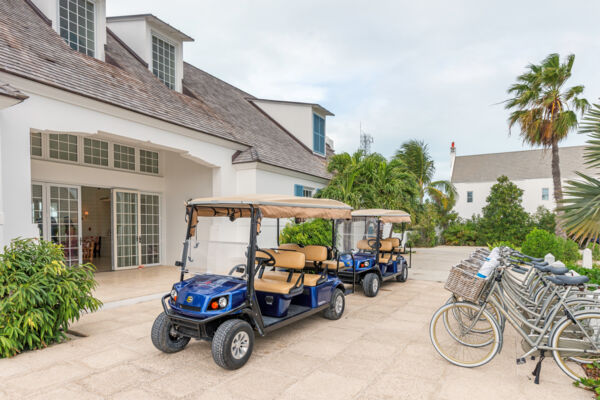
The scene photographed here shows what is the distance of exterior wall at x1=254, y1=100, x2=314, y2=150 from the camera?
15.2 m

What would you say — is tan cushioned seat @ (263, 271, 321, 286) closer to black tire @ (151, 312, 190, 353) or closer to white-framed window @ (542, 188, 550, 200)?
black tire @ (151, 312, 190, 353)

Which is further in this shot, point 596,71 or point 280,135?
point 280,135

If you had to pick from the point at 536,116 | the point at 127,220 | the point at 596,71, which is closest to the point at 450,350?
the point at 596,71

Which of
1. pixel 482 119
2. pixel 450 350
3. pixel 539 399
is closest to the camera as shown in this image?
pixel 539 399

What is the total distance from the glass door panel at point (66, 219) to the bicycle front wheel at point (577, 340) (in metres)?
10.3

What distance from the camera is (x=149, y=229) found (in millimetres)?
11328

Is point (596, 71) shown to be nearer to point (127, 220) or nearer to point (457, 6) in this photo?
point (457, 6)

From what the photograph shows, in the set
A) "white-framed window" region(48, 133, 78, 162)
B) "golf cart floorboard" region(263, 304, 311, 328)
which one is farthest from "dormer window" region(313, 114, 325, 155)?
"golf cart floorboard" region(263, 304, 311, 328)

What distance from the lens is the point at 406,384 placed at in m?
3.52

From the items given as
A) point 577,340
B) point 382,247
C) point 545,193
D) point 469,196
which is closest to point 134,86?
point 382,247

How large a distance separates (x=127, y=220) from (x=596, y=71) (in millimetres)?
12420

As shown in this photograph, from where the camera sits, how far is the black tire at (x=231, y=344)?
143 inches

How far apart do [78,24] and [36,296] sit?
733 cm

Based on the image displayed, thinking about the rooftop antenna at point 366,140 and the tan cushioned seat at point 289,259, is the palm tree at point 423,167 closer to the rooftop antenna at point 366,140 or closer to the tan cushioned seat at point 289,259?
the rooftop antenna at point 366,140
